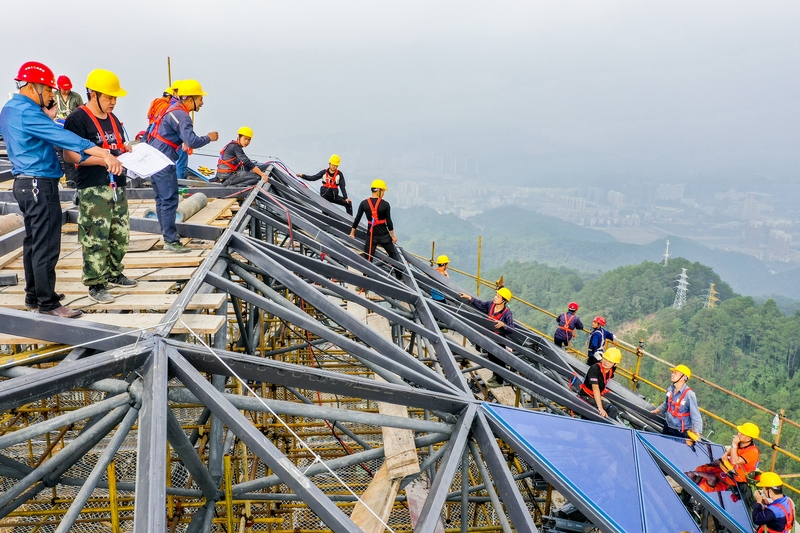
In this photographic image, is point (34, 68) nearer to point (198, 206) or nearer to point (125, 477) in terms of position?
point (198, 206)

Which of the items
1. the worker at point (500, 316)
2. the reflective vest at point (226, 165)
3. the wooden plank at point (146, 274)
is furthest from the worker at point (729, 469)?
the reflective vest at point (226, 165)

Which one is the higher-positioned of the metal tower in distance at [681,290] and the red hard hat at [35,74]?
the red hard hat at [35,74]

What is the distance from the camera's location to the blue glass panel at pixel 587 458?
15.8 feet

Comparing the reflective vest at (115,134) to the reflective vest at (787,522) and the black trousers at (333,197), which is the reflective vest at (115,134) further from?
the black trousers at (333,197)

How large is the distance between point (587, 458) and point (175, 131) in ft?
21.0

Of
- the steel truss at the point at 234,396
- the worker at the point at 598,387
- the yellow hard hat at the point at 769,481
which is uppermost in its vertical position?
the steel truss at the point at 234,396

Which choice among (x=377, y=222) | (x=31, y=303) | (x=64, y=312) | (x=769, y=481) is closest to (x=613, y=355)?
(x=769, y=481)

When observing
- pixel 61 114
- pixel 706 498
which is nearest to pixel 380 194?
pixel 706 498

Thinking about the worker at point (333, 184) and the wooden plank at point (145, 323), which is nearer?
the wooden plank at point (145, 323)

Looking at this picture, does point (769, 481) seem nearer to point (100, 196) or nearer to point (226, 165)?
point (100, 196)

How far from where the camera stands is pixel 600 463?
532 centimetres

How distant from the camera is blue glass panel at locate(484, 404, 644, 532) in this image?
4812 millimetres

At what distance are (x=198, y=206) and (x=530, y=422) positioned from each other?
637 cm

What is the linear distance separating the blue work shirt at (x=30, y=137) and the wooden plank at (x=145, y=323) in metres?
1.27
